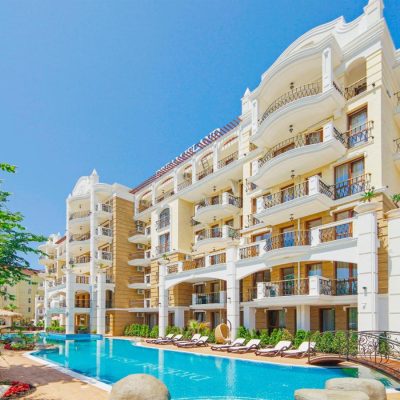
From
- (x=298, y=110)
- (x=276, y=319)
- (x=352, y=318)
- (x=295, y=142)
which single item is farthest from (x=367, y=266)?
(x=276, y=319)

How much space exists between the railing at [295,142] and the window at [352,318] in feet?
29.5

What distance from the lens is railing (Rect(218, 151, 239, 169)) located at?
29.7 meters

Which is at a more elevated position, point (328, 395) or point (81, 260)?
point (81, 260)

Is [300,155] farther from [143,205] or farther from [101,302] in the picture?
[101,302]

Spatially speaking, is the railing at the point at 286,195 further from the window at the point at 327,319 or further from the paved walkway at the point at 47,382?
the paved walkway at the point at 47,382

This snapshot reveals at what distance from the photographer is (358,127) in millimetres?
19797

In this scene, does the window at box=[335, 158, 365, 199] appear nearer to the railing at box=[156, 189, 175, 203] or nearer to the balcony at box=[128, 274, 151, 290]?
the railing at box=[156, 189, 175, 203]

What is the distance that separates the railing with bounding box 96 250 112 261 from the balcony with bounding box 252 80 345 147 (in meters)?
19.7

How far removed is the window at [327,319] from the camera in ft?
66.7

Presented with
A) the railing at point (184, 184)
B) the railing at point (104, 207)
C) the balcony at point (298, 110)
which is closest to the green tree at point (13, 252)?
the balcony at point (298, 110)

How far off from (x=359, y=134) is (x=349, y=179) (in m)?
2.31

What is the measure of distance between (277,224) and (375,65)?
9948mm

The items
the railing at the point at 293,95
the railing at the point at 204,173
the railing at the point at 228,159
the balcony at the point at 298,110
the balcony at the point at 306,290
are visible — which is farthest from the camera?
the railing at the point at 204,173

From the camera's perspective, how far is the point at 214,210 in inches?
1110
